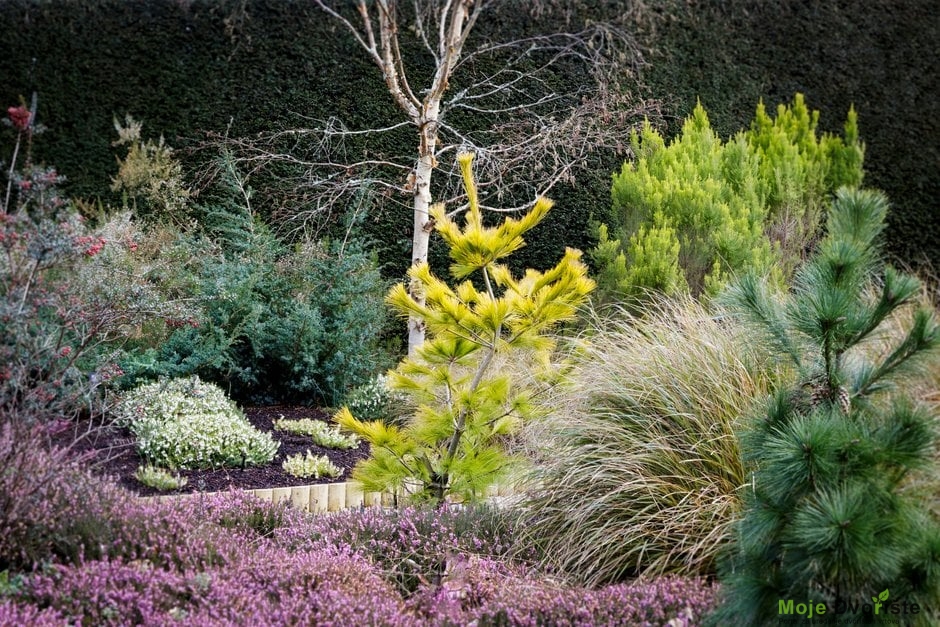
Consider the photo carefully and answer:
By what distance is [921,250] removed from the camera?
1005 cm

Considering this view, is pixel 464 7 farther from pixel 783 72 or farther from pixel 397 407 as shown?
pixel 783 72

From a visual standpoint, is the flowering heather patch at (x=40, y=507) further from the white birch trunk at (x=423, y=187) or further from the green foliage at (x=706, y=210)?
the green foliage at (x=706, y=210)

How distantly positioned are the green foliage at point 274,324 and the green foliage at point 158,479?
138cm

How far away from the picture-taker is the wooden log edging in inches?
173

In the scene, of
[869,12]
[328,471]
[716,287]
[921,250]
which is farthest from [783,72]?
[328,471]

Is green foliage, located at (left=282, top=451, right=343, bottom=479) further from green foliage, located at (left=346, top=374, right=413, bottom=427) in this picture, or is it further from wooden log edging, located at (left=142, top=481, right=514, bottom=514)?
green foliage, located at (left=346, top=374, right=413, bottom=427)

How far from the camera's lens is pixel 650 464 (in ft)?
11.3

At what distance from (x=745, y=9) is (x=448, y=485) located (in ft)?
24.2

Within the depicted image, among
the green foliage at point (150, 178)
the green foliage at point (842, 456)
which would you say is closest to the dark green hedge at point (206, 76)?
the green foliage at point (150, 178)

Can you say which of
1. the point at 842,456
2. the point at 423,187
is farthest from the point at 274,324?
the point at 842,456

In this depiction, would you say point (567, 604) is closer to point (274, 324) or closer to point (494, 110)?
point (274, 324)

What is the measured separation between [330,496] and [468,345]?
1.32 m

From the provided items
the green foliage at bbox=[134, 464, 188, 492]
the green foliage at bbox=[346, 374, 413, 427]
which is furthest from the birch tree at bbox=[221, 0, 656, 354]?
the green foliage at bbox=[134, 464, 188, 492]

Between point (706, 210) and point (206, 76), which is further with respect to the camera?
point (206, 76)
